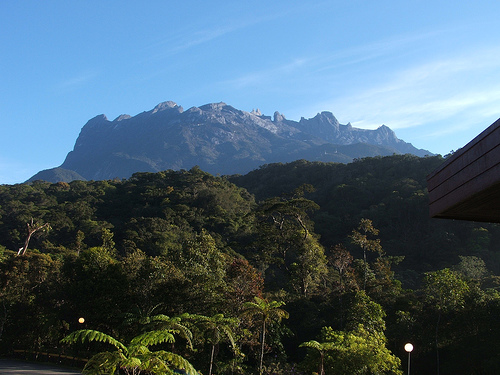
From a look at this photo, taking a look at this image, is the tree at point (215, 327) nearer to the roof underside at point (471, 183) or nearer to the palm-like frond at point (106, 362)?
the palm-like frond at point (106, 362)

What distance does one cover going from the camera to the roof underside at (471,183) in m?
3.17

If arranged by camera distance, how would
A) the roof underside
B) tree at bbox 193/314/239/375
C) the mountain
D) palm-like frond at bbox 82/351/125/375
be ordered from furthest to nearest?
1. the mountain
2. tree at bbox 193/314/239/375
3. palm-like frond at bbox 82/351/125/375
4. the roof underside

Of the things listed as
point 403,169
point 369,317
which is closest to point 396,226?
point 403,169

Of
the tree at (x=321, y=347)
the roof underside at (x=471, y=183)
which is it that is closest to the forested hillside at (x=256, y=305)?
the tree at (x=321, y=347)

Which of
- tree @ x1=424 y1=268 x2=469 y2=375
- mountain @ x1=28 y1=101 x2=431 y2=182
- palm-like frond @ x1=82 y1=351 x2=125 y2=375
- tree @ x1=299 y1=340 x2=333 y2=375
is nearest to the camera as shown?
palm-like frond @ x1=82 y1=351 x2=125 y2=375

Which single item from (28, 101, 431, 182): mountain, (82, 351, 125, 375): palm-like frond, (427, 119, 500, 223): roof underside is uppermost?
(28, 101, 431, 182): mountain

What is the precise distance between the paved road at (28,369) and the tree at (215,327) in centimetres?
611

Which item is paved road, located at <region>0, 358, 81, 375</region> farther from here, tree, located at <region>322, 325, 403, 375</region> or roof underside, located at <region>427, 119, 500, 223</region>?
roof underside, located at <region>427, 119, 500, 223</region>

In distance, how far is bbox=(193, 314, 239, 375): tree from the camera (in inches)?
578

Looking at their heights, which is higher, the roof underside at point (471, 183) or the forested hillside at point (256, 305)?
the roof underside at point (471, 183)

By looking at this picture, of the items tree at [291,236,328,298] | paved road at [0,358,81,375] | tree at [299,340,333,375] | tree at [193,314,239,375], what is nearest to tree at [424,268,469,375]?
tree at [299,340,333,375]

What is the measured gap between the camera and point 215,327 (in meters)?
14.8

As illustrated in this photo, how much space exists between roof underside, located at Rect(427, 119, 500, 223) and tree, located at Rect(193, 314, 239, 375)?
37.9ft

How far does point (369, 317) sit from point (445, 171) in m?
15.5
